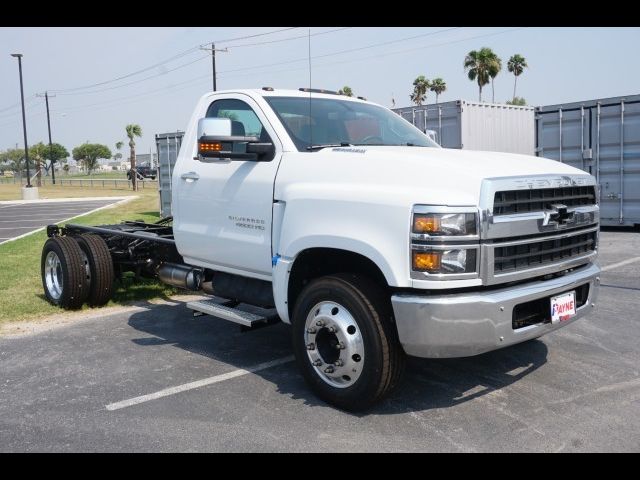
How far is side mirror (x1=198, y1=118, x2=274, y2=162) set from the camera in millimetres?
4673

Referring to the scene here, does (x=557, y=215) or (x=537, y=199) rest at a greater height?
(x=537, y=199)

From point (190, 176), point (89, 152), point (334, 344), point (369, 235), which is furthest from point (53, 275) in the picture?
point (89, 152)

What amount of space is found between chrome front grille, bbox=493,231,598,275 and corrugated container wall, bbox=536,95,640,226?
10.3 metres

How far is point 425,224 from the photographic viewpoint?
12.3ft

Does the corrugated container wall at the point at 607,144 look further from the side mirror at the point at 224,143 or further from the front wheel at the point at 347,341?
the front wheel at the point at 347,341

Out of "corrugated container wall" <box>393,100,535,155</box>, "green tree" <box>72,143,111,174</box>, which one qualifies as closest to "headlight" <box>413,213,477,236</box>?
"corrugated container wall" <box>393,100,535,155</box>

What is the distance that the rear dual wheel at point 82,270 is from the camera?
285 inches

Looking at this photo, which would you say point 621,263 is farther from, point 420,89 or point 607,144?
point 420,89

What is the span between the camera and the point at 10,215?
24.0 metres

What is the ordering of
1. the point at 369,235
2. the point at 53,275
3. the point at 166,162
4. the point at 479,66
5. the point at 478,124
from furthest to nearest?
1. the point at 479,66
2. the point at 166,162
3. the point at 478,124
4. the point at 53,275
5. the point at 369,235

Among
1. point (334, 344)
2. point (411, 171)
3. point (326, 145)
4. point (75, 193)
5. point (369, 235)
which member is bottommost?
point (334, 344)

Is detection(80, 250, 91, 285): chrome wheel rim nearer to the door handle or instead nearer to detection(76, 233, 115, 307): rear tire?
detection(76, 233, 115, 307): rear tire

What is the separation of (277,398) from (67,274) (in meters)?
3.65
